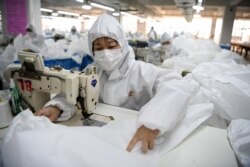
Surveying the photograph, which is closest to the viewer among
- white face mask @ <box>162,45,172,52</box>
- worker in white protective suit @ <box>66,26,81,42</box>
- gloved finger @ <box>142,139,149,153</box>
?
gloved finger @ <box>142,139,149,153</box>

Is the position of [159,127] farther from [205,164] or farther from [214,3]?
[214,3]

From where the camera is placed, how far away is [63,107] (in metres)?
1.17

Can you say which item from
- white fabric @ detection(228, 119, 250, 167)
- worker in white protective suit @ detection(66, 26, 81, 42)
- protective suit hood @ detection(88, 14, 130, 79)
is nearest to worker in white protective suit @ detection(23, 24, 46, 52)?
worker in white protective suit @ detection(66, 26, 81, 42)

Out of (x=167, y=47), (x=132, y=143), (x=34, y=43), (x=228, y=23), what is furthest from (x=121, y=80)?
(x=228, y=23)

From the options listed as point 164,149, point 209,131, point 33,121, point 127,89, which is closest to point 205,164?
point 164,149

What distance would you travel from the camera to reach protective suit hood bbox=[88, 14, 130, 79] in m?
1.38

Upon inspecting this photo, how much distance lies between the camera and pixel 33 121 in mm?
762

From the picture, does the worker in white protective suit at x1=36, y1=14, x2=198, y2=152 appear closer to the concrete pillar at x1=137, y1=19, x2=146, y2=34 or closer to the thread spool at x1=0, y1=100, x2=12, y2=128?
the thread spool at x1=0, y1=100, x2=12, y2=128

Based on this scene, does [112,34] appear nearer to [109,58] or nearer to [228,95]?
[109,58]

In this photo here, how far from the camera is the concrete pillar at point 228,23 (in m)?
9.57

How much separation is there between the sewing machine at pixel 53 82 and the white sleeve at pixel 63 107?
0.19 ft

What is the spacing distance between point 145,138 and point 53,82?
0.63 m

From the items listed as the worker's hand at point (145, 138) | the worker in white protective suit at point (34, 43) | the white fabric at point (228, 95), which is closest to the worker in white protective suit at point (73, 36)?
the worker in white protective suit at point (34, 43)

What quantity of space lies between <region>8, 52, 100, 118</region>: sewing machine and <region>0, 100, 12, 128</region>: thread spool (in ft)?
0.47
